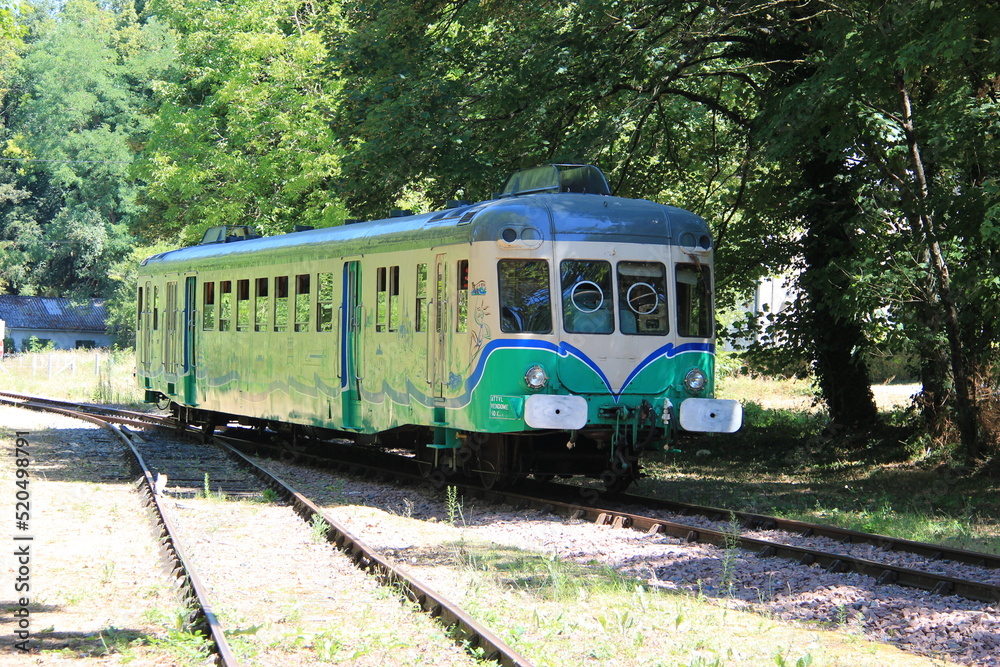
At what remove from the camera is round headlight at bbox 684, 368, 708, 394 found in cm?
1306

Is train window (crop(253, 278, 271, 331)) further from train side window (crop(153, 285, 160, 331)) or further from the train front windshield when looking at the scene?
the train front windshield

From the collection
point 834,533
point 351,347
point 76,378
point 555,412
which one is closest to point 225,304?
point 351,347

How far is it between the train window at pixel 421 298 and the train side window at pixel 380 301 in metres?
0.83

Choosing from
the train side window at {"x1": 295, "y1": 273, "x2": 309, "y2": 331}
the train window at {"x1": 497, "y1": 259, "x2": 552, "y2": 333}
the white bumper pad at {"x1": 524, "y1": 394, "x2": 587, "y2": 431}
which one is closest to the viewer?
the white bumper pad at {"x1": 524, "y1": 394, "x2": 587, "y2": 431}

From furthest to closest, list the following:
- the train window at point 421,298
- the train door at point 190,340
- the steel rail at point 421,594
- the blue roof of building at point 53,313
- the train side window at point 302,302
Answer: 1. the blue roof of building at point 53,313
2. the train door at point 190,340
3. the train side window at point 302,302
4. the train window at point 421,298
5. the steel rail at point 421,594

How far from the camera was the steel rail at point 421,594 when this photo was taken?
21.7ft

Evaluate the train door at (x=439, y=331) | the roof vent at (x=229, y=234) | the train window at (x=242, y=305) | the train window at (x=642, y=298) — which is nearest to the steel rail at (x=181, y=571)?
the train window at (x=242, y=305)

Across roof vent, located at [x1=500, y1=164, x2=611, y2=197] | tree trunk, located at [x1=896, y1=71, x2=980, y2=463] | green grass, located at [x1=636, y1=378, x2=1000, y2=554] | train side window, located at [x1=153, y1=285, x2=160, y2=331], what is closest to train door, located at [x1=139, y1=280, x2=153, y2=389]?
train side window, located at [x1=153, y1=285, x2=160, y2=331]

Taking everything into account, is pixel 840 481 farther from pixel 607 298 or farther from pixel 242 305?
pixel 242 305

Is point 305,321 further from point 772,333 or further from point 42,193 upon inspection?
point 42,193

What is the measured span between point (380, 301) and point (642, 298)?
3.35 metres

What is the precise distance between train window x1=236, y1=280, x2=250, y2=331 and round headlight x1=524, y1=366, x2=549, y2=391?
7.41m

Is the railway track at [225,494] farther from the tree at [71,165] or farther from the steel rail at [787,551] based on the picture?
the tree at [71,165]

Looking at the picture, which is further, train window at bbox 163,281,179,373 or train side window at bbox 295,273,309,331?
train window at bbox 163,281,179,373
